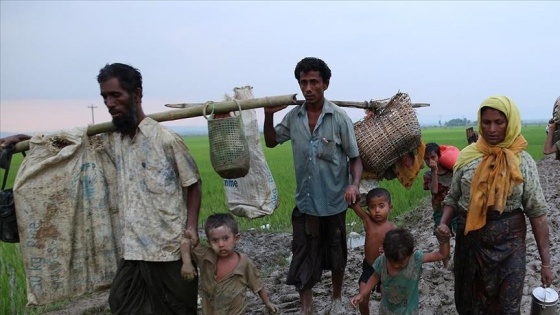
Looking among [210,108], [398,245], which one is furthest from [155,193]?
[398,245]

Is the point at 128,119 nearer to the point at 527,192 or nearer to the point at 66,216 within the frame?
the point at 66,216

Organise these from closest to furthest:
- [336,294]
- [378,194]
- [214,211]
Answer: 1. [378,194]
2. [336,294]
3. [214,211]

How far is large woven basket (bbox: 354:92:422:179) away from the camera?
3660mm

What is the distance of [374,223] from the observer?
362 cm

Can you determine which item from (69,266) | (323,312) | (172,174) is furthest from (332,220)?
(69,266)

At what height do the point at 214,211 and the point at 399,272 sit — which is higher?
the point at 399,272

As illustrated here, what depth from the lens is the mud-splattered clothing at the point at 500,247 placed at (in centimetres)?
296

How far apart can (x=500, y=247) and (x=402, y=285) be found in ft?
1.95

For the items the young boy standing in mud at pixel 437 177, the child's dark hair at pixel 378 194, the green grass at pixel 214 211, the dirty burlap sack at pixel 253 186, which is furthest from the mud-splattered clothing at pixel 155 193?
the green grass at pixel 214 211

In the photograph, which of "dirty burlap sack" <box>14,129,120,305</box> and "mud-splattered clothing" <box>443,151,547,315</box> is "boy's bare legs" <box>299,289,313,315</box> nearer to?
"mud-splattered clothing" <box>443,151,547,315</box>

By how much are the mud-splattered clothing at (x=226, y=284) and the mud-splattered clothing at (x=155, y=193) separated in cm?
24

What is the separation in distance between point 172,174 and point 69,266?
93cm

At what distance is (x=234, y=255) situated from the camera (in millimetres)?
3242

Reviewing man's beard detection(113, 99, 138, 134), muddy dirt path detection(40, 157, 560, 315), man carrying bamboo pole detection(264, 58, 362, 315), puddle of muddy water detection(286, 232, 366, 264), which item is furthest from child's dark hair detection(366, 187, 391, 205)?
puddle of muddy water detection(286, 232, 366, 264)
